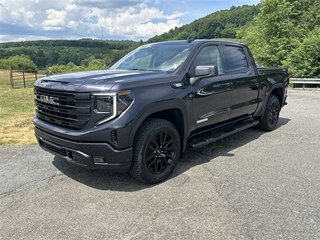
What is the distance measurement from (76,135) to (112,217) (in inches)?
39.6

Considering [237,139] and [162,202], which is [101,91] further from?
[237,139]

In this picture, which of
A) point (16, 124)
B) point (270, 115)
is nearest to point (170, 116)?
point (270, 115)

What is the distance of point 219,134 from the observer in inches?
184

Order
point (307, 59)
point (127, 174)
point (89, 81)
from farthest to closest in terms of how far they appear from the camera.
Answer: point (307, 59) < point (127, 174) < point (89, 81)

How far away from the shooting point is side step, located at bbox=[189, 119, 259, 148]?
4.18m

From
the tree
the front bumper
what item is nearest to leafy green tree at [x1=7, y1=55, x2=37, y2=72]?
the tree

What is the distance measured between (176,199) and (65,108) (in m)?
1.71

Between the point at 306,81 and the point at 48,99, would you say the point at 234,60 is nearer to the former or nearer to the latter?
the point at 48,99

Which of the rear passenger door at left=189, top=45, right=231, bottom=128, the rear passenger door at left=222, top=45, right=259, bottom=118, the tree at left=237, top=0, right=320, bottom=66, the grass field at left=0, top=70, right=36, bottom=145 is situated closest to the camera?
the rear passenger door at left=189, top=45, right=231, bottom=128

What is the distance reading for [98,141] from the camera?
10.3 ft

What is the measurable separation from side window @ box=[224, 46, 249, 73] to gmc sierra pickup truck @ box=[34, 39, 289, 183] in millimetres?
22

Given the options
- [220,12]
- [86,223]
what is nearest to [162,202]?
[86,223]

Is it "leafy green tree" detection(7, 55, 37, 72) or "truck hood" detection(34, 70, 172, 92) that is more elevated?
"truck hood" detection(34, 70, 172, 92)

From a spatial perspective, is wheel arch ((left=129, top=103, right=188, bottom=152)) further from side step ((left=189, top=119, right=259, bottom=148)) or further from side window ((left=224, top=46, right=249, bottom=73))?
side window ((left=224, top=46, right=249, bottom=73))
